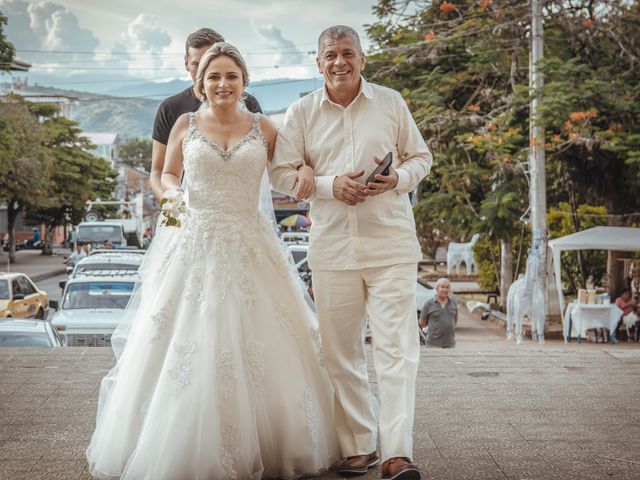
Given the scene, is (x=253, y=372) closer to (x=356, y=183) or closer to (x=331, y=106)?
(x=356, y=183)

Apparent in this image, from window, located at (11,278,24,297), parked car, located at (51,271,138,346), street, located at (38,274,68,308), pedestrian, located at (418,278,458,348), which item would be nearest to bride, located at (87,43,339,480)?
parked car, located at (51,271,138,346)

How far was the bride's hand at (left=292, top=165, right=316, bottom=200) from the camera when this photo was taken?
4.80 metres

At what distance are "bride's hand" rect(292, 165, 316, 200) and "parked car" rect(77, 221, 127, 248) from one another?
109ft

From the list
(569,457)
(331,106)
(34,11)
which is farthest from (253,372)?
(34,11)

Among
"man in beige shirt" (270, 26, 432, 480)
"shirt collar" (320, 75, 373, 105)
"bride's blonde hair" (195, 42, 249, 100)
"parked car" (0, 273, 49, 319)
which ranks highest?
"bride's blonde hair" (195, 42, 249, 100)

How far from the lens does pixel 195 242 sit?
4.95 m

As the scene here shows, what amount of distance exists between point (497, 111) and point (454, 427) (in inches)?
706

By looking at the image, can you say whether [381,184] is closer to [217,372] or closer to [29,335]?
[217,372]

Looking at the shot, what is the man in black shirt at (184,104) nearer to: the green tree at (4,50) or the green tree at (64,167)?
the green tree at (4,50)

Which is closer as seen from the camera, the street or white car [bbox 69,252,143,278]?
white car [bbox 69,252,143,278]

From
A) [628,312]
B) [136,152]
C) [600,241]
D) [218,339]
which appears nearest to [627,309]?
[628,312]

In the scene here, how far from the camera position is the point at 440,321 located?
14.7 m

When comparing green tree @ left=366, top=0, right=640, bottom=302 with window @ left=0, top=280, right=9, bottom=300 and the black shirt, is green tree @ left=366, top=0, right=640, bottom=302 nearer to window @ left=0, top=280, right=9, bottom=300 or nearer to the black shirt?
window @ left=0, top=280, right=9, bottom=300

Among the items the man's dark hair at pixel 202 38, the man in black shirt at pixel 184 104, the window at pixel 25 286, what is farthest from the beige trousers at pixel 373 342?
the window at pixel 25 286
